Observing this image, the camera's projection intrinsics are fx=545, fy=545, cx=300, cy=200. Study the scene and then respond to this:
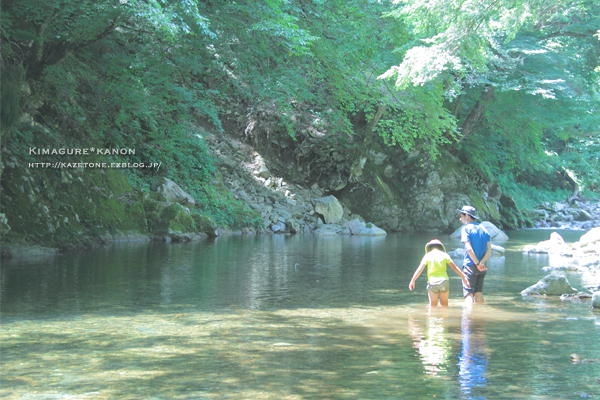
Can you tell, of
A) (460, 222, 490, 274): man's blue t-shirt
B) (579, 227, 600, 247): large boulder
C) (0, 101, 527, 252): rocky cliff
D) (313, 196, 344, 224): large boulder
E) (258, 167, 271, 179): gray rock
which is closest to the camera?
(460, 222, 490, 274): man's blue t-shirt

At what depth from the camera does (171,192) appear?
17594mm

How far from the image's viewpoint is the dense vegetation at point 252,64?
10531 millimetres

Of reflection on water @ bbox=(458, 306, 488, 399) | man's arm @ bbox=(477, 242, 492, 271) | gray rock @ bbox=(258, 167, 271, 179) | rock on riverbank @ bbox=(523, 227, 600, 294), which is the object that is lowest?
reflection on water @ bbox=(458, 306, 488, 399)

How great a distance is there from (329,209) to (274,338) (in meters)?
19.7

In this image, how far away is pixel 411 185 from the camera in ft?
93.6

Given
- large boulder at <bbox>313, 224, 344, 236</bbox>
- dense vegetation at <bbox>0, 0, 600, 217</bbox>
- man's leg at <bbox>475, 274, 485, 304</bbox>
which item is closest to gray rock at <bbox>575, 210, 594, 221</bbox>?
dense vegetation at <bbox>0, 0, 600, 217</bbox>

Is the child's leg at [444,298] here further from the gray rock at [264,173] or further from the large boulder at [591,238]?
→ the gray rock at [264,173]

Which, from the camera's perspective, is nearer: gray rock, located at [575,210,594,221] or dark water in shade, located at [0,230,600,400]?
dark water in shade, located at [0,230,600,400]

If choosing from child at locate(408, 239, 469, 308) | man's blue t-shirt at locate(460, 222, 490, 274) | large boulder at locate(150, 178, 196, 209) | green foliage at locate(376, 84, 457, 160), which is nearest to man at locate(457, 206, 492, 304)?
man's blue t-shirt at locate(460, 222, 490, 274)

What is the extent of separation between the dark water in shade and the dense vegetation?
412cm

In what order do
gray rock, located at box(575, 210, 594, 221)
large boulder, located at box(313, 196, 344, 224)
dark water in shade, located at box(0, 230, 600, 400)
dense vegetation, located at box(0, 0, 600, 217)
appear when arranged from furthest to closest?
gray rock, located at box(575, 210, 594, 221)
large boulder, located at box(313, 196, 344, 224)
dense vegetation, located at box(0, 0, 600, 217)
dark water in shade, located at box(0, 230, 600, 400)

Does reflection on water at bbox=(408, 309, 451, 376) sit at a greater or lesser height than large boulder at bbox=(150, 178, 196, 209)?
lesser

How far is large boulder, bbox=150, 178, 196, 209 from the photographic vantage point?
1750cm

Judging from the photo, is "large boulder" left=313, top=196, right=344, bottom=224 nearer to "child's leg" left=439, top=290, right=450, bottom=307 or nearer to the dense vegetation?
the dense vegetation
